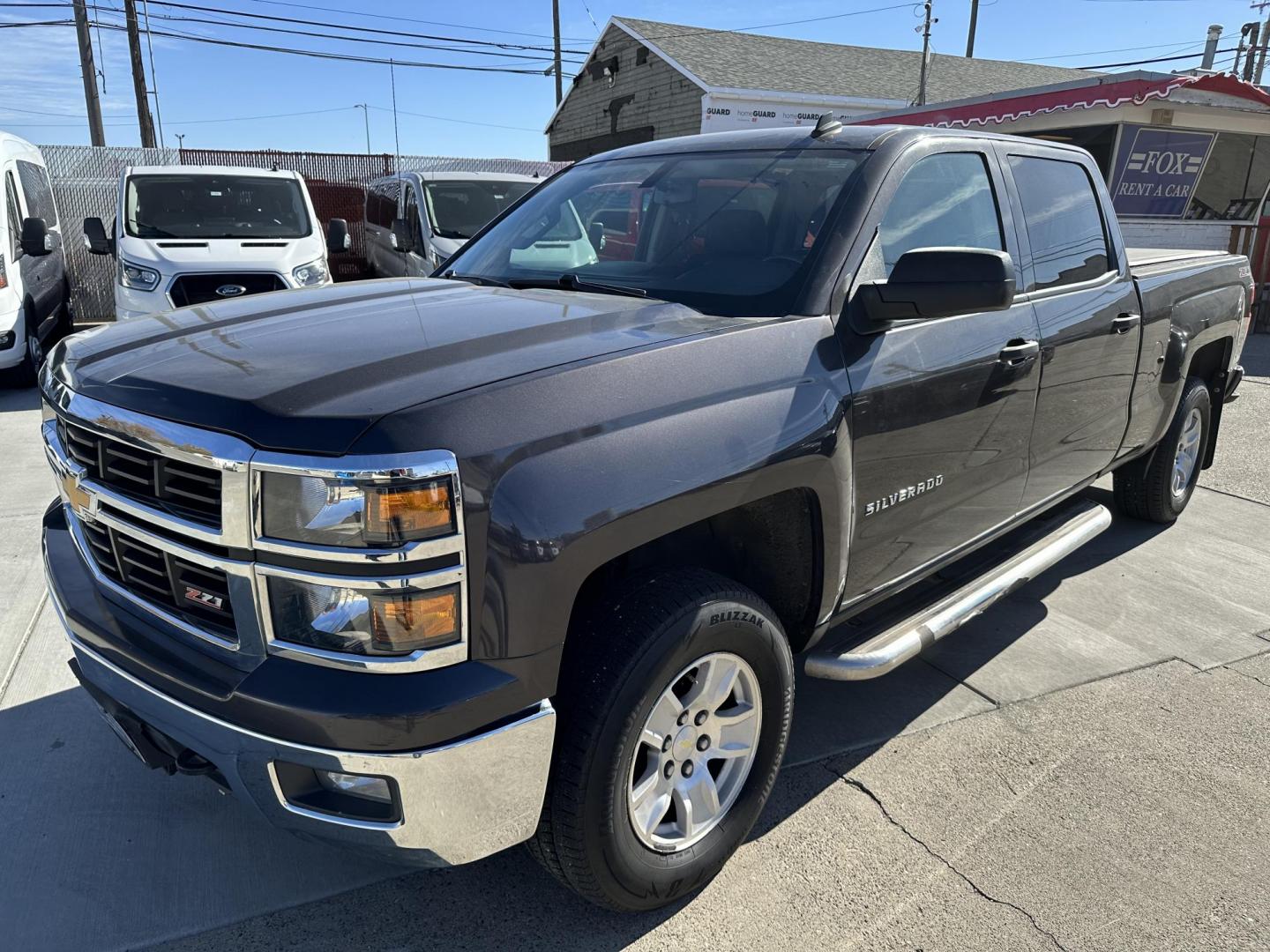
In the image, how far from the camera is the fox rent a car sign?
46.9ft

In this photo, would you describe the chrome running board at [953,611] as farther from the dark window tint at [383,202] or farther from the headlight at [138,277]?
the dark window tint at [383,202]

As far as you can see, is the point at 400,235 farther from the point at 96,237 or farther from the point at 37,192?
the point at 37,192

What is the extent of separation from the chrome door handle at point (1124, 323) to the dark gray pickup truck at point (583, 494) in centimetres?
40

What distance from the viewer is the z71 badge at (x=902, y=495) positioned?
105 inches

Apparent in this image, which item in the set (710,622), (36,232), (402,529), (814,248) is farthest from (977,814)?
(36,232)

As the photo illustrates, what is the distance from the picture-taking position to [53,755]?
9.85 feet

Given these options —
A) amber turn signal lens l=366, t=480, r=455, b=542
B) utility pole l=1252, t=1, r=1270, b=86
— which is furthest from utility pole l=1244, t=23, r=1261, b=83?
amber turn signal lens l=366, t=480, r=455, b=542

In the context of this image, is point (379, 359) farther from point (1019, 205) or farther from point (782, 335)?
point (1019, 205)

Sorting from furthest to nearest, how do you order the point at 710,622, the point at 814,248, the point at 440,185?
the point at 440,185 → the point at 814,248 → the point at 710,622

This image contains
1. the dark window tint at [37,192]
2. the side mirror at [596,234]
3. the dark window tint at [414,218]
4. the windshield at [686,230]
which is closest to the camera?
the windshield at [686,230]

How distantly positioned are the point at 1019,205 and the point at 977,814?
2.14m

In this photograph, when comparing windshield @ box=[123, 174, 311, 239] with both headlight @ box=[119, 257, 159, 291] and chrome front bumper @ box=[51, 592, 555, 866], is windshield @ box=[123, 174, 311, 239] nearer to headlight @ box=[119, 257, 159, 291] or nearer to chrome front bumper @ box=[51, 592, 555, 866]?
headlight @ box=[119, 257, 159, 291]

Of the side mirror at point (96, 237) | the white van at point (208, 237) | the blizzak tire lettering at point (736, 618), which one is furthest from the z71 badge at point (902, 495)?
the side mirror at point (96, 237)

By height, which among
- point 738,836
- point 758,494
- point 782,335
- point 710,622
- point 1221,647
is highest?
point 782,335
